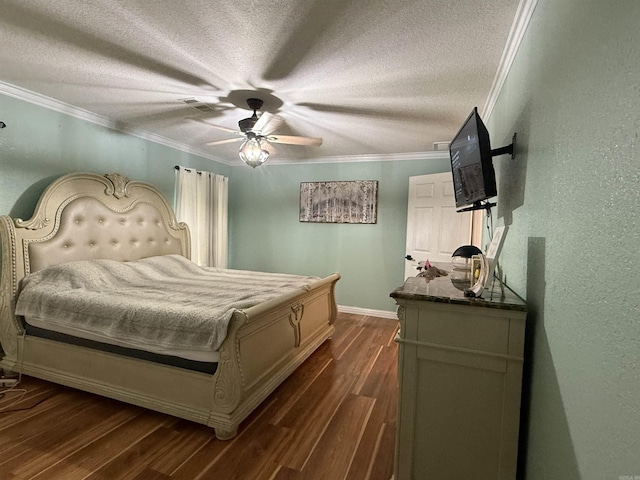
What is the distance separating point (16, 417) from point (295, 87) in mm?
2879

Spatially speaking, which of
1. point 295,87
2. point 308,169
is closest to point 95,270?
point 295,87

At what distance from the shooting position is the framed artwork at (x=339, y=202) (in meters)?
4.23

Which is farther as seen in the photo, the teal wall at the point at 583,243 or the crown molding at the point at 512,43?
the crown molding at the point at 512,43

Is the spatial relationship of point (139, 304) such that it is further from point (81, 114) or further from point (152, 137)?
point (152, 137)

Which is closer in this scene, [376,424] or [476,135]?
[476,135]

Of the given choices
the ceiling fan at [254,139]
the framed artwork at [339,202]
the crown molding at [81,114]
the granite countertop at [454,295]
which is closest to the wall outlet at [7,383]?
the crown molding at [81,114]

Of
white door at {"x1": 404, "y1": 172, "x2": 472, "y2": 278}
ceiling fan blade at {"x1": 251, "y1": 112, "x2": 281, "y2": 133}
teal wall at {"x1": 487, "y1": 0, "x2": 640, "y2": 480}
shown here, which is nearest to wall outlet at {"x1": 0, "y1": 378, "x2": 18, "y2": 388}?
ceiling fan blade at {"x1": 251, "y1": 112, "x2": 281, "y2": 133}

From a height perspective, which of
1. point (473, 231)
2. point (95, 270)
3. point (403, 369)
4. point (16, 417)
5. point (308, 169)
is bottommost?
point (16, 417)

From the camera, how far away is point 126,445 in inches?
65.2

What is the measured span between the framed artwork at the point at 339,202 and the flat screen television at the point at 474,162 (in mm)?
2229

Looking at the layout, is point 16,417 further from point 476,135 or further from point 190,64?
point 476,135

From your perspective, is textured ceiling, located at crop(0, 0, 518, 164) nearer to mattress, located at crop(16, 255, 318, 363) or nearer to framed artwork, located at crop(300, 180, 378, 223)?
framed artwork, located at crop(300, 180, 378, 223)

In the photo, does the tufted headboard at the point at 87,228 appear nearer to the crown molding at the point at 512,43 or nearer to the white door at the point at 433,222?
the white door at the point at 433,222

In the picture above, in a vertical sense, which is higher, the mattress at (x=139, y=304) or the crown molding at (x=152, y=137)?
the crown molding at (x=152, y=137)
